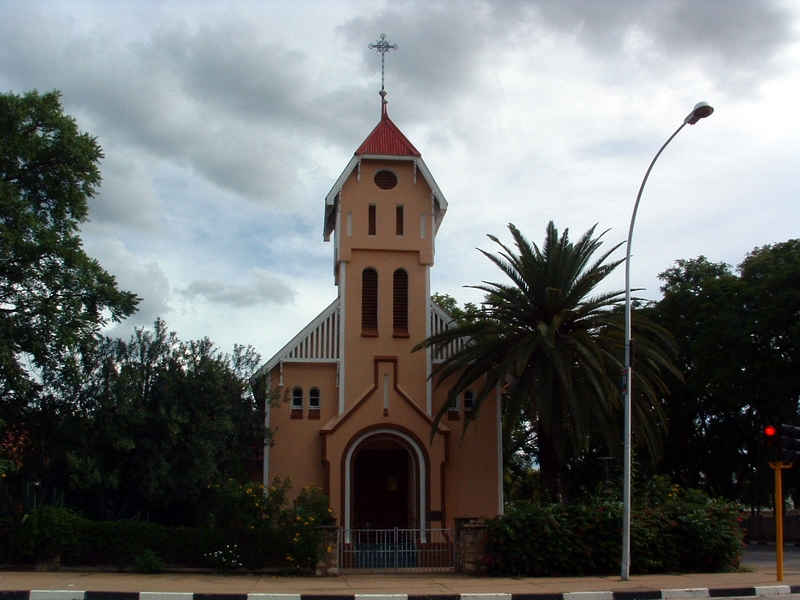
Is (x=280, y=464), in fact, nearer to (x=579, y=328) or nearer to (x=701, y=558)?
(x=579, y=328)

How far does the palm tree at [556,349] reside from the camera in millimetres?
25016

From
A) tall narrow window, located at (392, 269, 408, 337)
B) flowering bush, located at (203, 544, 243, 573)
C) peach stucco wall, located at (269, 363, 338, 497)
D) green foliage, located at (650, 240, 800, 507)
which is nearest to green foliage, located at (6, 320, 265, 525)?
peach stucco wall, located at (269, 363, 338, 497)

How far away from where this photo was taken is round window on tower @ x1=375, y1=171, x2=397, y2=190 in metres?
30.6

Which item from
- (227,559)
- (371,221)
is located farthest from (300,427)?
(227,559)

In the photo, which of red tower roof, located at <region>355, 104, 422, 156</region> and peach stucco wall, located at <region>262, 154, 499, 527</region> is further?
red tower roof, located at <region>355, 104, 422, 156</region>

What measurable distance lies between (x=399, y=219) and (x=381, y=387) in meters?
6.09

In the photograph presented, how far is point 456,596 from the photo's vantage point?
16625mm

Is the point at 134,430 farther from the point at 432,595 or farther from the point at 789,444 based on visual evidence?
the point at 789,444

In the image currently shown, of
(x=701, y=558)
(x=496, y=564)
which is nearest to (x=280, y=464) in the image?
(x=496, y=564)

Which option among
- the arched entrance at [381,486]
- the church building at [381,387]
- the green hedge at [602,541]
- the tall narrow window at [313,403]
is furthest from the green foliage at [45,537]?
the arched entrance at [381,486]

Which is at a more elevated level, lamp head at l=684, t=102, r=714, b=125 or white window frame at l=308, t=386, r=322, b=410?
lamp head at l=684, t=102, r=714, b=125

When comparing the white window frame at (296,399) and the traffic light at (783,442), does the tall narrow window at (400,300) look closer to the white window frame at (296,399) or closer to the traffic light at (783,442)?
the white window frame at (296,399)

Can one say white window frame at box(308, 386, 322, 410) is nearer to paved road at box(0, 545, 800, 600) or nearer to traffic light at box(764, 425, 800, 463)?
paved road at box(0, 545, 800, 600)

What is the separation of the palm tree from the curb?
745 cm
